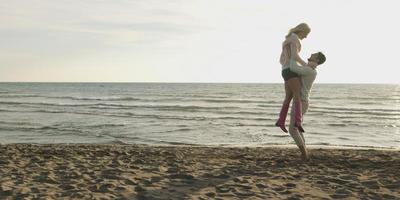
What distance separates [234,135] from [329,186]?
11.0 meters

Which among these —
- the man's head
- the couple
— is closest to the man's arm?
the couple

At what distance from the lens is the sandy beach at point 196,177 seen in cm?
531

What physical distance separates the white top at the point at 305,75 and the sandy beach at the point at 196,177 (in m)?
1.25

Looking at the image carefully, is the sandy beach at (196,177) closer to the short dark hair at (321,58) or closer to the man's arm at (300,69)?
the man's arm at (300,69)

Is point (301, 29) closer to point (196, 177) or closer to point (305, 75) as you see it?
point (305, 75)

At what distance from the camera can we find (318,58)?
286 inches

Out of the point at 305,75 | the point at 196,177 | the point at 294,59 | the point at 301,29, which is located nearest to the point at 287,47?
the point at 294,59

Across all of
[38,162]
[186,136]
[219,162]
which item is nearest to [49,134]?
[186,136]

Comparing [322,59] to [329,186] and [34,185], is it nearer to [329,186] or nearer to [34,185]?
[329,186]

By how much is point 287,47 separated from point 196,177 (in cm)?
266

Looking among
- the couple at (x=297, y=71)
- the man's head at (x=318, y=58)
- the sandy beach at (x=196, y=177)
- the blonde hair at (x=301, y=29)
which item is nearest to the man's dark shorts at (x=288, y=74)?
the couple at (x=297, y=71)

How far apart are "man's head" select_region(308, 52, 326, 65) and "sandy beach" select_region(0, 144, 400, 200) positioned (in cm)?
179

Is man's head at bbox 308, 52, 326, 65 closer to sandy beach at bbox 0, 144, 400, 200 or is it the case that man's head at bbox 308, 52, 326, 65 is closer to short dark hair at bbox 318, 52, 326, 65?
short dark hair at bbox 318, 52, 326, 65

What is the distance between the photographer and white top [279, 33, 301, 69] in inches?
276
